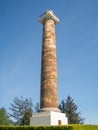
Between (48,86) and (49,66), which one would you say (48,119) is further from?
(49,66)

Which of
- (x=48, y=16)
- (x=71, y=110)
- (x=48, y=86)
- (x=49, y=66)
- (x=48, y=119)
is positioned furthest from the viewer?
(x=71, y=110)

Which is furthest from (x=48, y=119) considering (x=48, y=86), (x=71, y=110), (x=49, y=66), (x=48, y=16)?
(x=71, y=110)

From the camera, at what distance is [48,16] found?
24.5 m

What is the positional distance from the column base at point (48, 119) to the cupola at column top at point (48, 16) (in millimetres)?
10528

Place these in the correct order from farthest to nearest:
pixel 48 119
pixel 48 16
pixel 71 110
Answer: pixel 71 110, pixel 48 16, pixel 48 119

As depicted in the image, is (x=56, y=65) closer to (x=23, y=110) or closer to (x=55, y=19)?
(x=55, y=19)

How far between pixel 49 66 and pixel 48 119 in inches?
204

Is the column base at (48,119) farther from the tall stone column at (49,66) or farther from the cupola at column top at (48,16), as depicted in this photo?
the cupola at column top at (48,16)

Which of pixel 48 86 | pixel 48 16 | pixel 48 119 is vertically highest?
pixel 48 16

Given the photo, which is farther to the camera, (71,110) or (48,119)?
(71,110)

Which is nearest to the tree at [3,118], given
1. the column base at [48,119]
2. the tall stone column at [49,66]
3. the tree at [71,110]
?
the tree at [71,110]

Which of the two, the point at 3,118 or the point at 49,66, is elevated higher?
the point at 49,66

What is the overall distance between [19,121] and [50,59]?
2449cm

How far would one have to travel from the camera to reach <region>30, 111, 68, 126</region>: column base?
19.7 meters
